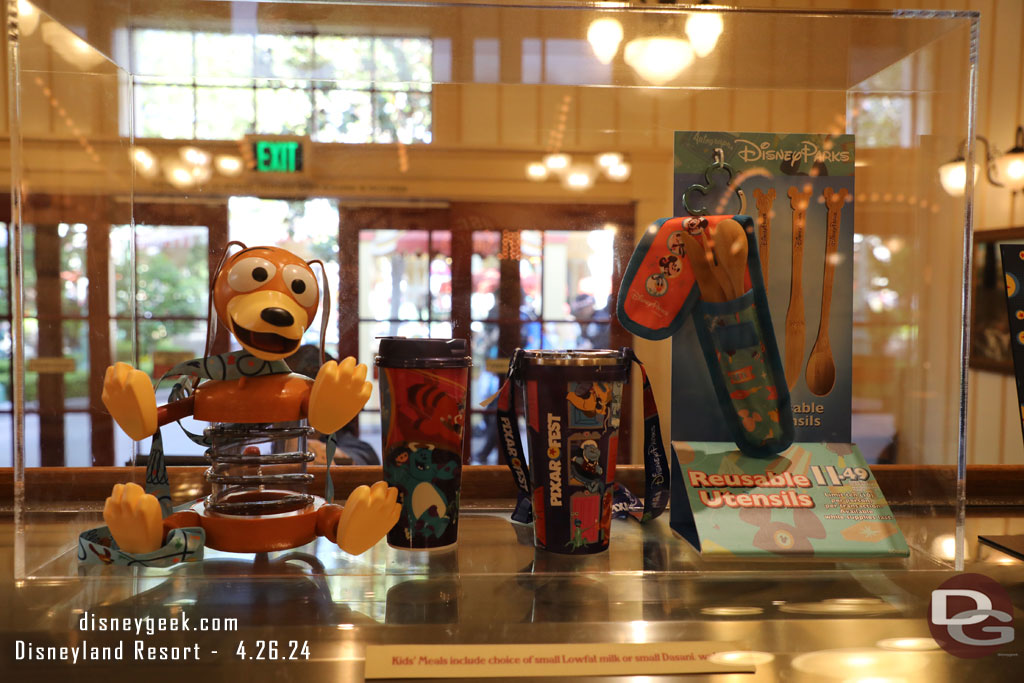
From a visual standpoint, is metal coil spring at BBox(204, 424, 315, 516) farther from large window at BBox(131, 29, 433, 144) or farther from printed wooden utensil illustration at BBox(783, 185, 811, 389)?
printed wooden utensil illustration at BBox(783, 185, 811, 389)

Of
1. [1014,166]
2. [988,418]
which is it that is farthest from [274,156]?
[1014,166]

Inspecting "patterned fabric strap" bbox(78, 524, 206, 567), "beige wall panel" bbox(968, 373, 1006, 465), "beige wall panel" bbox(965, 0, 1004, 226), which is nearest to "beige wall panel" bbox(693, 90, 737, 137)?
"patterned fabric strap" bbox(78, 524, 206, 567)

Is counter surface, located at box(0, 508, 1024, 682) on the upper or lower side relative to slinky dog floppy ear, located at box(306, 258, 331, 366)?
lower

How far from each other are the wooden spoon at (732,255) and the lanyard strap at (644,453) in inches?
5.3

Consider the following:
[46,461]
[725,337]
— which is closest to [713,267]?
[725,337]

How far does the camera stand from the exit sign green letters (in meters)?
0.99

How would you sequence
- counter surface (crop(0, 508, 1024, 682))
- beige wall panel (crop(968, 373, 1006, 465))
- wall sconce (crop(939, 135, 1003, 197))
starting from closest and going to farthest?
counter surface (crop(0, 508, 1024, 682)) < wall sconce (crop(939, 135, 1003, 197)) < beige wall panel (crop(968, 373, 1006, 465))

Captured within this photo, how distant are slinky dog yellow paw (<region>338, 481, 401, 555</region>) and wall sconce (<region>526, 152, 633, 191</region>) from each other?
0.47m

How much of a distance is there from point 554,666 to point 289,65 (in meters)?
0.75

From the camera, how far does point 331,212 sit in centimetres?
101

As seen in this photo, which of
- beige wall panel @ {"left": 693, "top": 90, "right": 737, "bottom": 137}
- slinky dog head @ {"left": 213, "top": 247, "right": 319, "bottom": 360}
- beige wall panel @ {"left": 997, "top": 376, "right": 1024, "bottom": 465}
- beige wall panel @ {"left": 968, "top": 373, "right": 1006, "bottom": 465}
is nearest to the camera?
slinky dog head @ {"left": 213, "top": 247, "right": 319, "bottom": 360}

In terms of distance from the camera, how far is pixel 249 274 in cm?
75

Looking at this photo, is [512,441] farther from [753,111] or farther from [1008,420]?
[1008,420]

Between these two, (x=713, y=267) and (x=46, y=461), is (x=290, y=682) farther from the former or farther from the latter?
(x=713, y=267)
